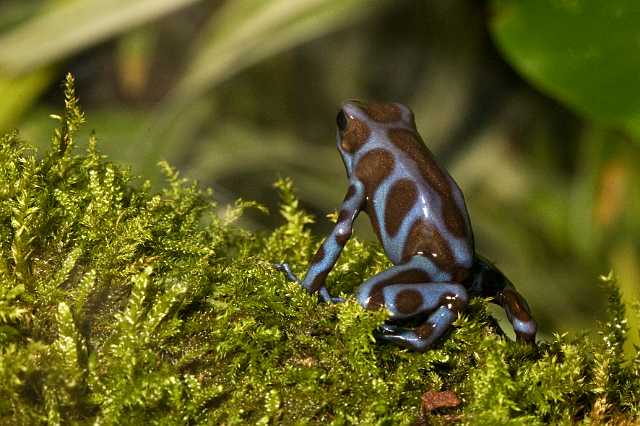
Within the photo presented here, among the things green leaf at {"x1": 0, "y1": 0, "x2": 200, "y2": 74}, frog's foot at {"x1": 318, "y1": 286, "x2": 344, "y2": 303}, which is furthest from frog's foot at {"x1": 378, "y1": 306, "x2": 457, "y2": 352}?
green leaf at {"x1": 0, "y1": 0, "x2": 200, "y2": 74}

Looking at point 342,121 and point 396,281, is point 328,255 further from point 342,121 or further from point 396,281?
point 342,121

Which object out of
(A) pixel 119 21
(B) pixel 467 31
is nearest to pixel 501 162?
(B) pixel 467 31

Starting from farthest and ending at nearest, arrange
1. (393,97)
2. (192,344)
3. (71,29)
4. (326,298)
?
(393,97) < (71,29) < (326,298) < (192,344)

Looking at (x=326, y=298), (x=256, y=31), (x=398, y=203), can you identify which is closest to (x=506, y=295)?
(x=398, y=203)

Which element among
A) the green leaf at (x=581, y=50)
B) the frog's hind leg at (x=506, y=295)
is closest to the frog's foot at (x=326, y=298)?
the frog's hind leg at (x=506, y=295)

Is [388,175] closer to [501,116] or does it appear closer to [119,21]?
[119,21]

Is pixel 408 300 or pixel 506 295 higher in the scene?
pixel 408 300
